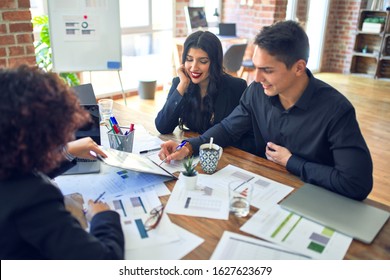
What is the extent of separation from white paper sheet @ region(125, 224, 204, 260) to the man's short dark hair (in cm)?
82

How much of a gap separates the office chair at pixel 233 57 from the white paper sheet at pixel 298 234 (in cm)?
371

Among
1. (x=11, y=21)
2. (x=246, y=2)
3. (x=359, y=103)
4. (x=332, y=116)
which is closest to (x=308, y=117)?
(x=332, y=116)

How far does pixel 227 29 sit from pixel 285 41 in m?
4.10

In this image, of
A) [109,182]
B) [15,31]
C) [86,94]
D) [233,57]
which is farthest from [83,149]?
[233,57]

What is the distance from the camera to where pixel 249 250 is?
0.94 metres

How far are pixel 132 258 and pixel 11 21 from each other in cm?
204

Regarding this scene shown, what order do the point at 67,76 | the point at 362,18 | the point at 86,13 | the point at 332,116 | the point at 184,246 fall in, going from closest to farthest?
1. the point at 184,246
2. the point at 332,116
3. the point at 86,13
4. the point at 67,76
5. the point at 362,18

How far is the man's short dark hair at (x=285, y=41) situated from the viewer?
55.9 inches

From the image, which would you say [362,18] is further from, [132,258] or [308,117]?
[132,258]

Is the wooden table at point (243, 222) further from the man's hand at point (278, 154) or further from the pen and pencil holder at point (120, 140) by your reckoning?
the pen and pencil holder at point (120, 140)

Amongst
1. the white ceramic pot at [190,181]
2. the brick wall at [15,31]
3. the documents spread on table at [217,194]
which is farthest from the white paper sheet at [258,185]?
the brick wall at [15,31]

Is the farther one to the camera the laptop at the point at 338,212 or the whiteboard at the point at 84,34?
the whiteboard at the point at 84,34

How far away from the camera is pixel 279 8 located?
5262mm

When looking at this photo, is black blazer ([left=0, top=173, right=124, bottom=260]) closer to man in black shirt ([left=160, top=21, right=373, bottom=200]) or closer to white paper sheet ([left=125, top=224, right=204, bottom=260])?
white paper sheet ([left=125, top=224, right=204, bottom=260])
